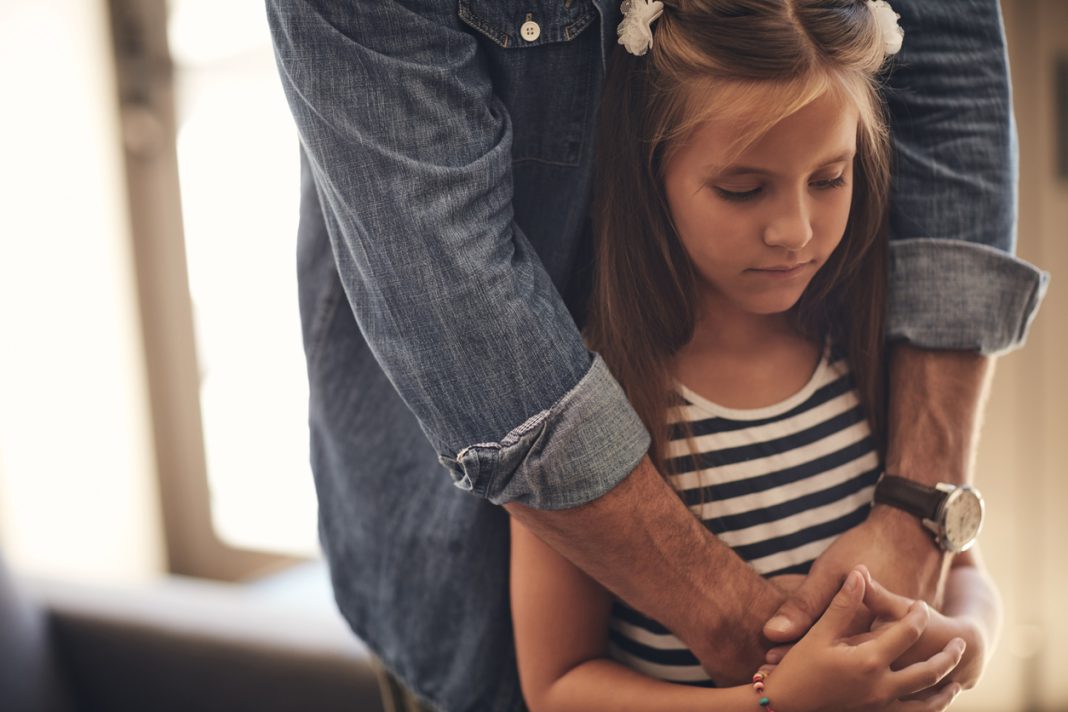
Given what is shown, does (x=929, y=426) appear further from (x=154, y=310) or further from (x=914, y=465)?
(x=154, y=310)

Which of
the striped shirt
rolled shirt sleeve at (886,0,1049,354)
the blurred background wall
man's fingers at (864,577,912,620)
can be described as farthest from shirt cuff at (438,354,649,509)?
the blurred background wall

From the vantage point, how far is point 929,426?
2.83 feet

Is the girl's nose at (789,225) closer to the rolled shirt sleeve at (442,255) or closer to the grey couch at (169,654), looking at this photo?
the rolled shirt sleeve at (442,255)

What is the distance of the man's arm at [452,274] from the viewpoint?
2.24ft

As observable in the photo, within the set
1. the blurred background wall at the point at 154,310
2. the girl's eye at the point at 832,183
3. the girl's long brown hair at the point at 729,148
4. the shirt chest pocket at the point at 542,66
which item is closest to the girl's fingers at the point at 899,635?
the girl's long brown hair at the point at 729,148

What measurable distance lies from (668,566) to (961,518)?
0.29m

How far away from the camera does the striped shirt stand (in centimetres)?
82

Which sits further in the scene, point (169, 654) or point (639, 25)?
point (169, 654)

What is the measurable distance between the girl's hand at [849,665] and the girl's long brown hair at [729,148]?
19 cm

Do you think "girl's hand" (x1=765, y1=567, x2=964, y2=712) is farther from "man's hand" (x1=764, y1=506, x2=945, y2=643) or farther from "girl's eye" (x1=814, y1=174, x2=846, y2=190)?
"girl's eye" (x1=814, y1=174, x2=846, y2=190)

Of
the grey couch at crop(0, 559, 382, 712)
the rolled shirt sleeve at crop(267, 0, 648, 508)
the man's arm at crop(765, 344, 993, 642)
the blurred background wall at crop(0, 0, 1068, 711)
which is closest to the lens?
the rolled shirt sleeve at crop(267, 0, 648, 508)

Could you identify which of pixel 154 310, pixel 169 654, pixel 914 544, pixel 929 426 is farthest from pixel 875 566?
pixel 154 310

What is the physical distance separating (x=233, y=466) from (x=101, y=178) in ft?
2.48

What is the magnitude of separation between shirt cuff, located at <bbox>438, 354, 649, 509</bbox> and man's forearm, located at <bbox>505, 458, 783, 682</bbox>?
0.06 ft
